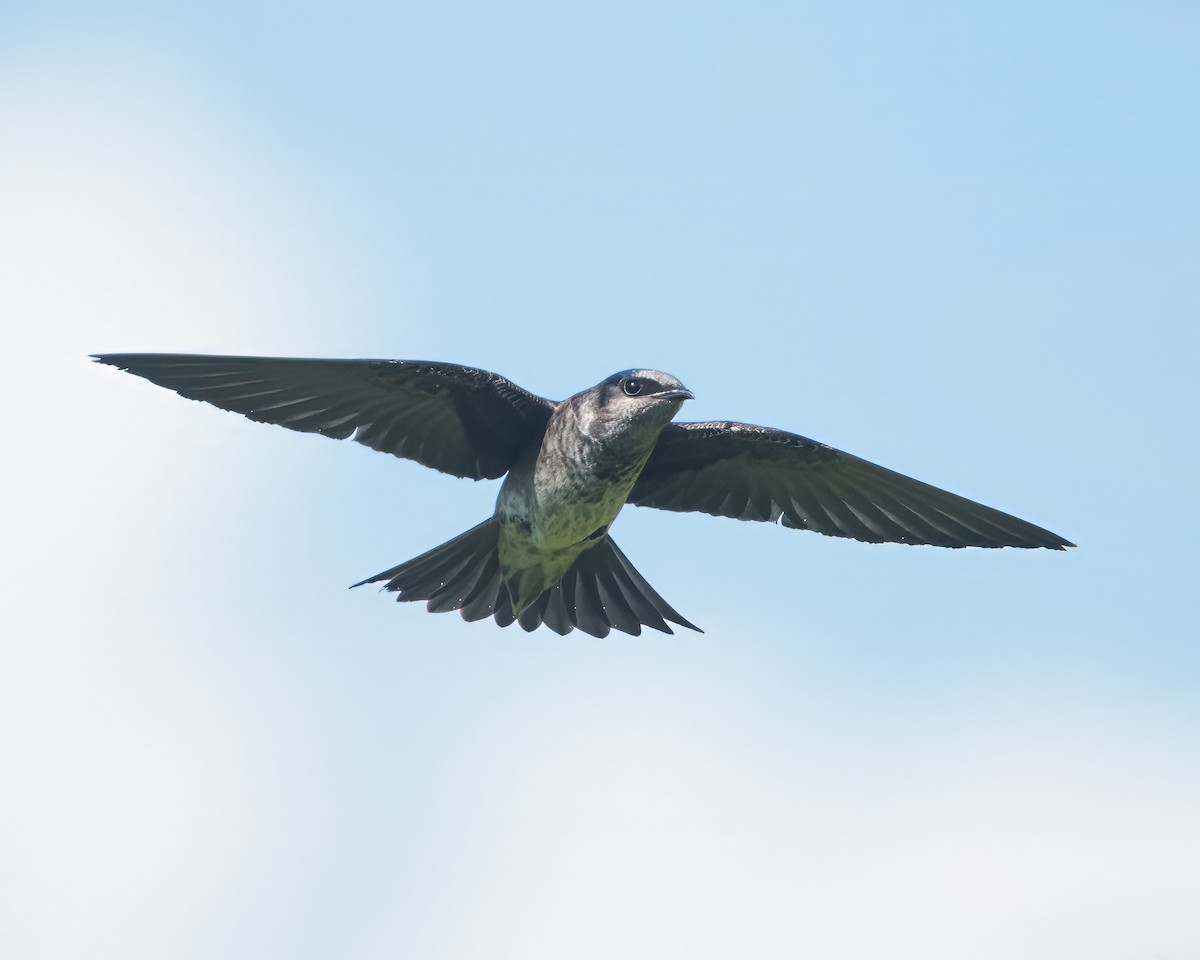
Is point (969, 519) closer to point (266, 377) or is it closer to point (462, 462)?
point (462, 462)

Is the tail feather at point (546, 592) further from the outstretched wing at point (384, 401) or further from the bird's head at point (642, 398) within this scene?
the bird's head at point (642, 398)

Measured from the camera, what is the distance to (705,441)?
10852mm

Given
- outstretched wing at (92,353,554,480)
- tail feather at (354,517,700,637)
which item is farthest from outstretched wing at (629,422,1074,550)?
outstretched wing at (92,353,554,480)

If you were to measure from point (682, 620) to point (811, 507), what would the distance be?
1144mm

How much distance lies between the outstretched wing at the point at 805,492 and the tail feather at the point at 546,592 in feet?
1.78

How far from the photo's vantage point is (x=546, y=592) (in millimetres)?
11094

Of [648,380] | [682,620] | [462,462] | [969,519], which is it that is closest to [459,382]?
[462,462]

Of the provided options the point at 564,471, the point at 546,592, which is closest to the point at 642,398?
the point at 564,471

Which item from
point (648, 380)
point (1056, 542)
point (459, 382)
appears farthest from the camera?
point (1056, 542)

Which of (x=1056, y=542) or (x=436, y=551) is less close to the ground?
(x=1056, y=542)

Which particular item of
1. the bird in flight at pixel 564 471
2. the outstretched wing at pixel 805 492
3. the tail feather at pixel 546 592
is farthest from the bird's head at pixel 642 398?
the tail feather at pixel 546 592

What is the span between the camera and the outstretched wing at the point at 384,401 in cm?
995

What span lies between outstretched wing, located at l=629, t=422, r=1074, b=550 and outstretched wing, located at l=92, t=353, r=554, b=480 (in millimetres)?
1047

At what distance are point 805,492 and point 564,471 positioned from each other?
209cm
